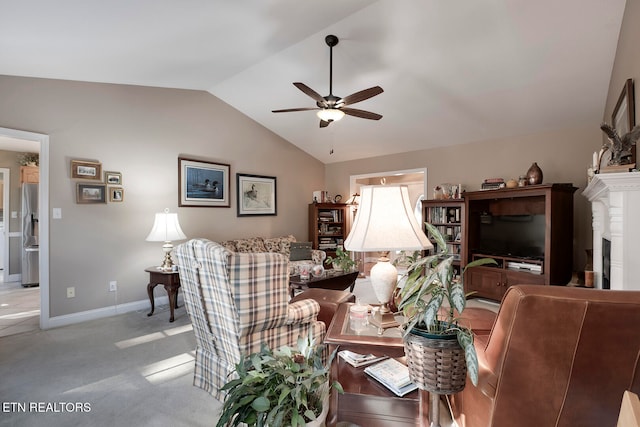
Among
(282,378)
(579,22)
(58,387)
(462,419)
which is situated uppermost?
(579,22)

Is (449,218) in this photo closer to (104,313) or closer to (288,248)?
(288,248)

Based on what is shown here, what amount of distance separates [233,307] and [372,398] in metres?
0.87

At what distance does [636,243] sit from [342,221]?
482cm

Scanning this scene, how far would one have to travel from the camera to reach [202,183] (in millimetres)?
4660

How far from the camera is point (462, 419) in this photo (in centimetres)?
137

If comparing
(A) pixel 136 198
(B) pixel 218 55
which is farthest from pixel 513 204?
(A) pixel 136 198

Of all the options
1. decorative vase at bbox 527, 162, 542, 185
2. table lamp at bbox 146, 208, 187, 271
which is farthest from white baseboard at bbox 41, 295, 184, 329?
decorative vase at bbox 527, 162, 542, 185

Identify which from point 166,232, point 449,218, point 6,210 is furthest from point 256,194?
point 6,210

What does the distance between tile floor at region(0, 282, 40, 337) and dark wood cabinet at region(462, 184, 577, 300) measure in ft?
17.9

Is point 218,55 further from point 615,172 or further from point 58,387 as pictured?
point 615,172

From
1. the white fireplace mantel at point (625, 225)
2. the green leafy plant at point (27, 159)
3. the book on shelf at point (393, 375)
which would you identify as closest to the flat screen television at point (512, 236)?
the white fireplace mantel at point (625, 225)

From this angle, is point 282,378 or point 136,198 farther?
point 136,198

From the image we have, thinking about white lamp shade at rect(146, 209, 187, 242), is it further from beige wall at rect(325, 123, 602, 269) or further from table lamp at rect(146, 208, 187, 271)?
beige wall at rect(325, 123, 602, 269)

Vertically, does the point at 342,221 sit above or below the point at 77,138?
below
